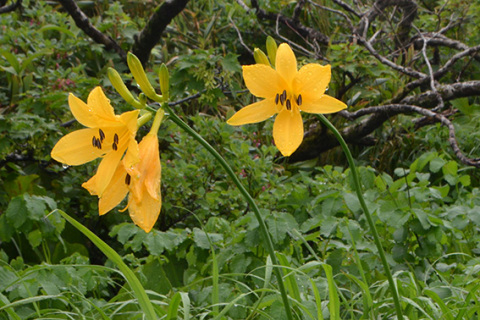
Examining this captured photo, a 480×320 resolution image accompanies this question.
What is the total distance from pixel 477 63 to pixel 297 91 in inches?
212

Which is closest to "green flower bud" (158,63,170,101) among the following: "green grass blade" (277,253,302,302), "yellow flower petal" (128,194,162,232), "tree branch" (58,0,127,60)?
"yellow flower petal" (128,194,162,232)

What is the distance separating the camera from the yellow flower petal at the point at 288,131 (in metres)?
1.30

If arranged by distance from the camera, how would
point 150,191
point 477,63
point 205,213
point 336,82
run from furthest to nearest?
point 477,63, point 336,82, point 205,213, point 150,191

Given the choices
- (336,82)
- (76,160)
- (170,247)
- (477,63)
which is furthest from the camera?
(477,63)

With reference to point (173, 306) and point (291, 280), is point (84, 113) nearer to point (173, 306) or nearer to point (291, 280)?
point (173, 306)

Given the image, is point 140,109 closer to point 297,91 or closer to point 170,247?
point 297,91

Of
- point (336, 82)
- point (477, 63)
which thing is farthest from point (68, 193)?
point (477, 63)

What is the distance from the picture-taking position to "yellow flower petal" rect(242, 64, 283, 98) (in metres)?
1.29

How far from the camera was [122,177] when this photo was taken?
1.21 metres

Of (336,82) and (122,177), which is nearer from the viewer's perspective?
(122,177)

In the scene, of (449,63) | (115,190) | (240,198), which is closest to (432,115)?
(449,63)

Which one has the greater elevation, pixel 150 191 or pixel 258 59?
pixel 258 59

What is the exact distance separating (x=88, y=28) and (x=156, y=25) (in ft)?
1.63

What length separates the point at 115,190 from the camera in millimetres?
1213
